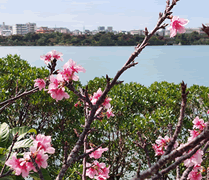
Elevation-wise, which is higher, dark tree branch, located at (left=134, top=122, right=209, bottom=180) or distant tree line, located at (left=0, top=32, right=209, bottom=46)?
distant tree line, located at (left=0, top=32, right=209, bottom=46)

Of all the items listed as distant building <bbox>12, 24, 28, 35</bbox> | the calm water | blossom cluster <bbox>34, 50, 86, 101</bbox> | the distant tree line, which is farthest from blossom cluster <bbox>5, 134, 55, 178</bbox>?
distant building <bbox>12, 24, 28, 35</bbox>

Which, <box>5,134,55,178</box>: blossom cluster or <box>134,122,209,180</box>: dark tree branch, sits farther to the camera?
<box>5,134,55,178</box>: blossom cluster

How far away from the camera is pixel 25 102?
3648mm

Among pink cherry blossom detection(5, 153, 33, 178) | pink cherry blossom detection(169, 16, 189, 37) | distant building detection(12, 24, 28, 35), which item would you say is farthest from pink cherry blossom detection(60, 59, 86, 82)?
distant building detection(12, 24, 28, 35)

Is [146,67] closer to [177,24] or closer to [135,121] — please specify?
[135,121]

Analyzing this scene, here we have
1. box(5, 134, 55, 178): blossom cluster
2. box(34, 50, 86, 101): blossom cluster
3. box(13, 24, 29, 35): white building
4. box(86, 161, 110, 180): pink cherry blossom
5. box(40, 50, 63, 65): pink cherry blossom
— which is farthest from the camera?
box(13, 24, 29, 35): white building

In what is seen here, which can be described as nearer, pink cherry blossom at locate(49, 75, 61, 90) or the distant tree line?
pink cherry blossom at locate(49, 75, 61, 90)

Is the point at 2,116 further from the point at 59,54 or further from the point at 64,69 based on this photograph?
the point at 64,69

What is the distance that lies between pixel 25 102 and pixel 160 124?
7.04ft

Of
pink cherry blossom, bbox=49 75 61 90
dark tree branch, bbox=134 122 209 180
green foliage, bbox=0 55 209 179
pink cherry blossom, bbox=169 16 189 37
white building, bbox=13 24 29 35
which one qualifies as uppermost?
white building, bbox=13 24 29 35

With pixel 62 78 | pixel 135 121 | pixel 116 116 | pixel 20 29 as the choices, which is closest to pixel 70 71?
pixel 62 78

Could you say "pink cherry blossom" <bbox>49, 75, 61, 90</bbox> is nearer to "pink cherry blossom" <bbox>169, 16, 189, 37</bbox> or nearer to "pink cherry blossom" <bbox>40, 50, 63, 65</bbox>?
"pink cherry blossom" <bbox>40, 50, 63, 65</bbox>

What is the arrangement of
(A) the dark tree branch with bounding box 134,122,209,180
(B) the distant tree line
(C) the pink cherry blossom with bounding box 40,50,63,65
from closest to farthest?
(A) the dark tree branch with bounding box 134,122,209,180 < (C) the pink cherry blossom with bounding box 40,50,63,65 < (B) the distant tree line

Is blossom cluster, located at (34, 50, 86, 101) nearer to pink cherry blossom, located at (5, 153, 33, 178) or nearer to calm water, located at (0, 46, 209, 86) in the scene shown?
pink cherry blossom, located at (5, 153, 33, 178)
